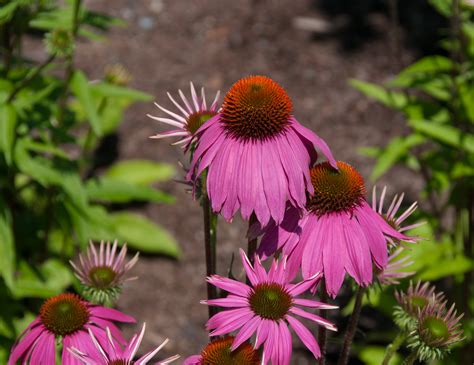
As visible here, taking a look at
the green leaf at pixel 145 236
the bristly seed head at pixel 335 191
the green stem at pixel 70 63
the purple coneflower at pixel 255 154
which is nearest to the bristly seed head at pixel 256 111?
the purple coneflower at pixel 255 154

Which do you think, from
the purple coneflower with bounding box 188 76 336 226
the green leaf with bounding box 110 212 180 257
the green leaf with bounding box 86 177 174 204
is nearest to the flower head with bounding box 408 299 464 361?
the purple coneflower with bounding box 188 76 336 226

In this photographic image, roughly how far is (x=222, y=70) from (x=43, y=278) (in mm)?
2209

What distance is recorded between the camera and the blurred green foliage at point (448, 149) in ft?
8.04

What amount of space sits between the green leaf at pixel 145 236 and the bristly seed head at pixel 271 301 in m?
2.45

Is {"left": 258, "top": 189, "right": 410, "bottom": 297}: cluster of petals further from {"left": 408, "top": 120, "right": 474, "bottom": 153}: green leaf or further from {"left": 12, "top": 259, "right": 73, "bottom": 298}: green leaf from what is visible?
{"left": 12, "top": 259, "right": 73, "bottom": 298}: green leaf

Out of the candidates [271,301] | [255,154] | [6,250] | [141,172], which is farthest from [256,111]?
[141,172]

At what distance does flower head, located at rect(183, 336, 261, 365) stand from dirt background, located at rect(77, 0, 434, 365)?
2.30 metres

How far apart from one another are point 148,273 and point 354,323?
7.79 feet

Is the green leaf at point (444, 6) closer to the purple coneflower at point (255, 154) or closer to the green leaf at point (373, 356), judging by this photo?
the green leaf at point (373, 356)

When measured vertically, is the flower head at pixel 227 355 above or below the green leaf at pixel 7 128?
above

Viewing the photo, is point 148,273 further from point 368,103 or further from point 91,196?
point 368,103

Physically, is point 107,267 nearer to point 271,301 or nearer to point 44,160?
point 271,301

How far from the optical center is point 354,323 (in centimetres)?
137

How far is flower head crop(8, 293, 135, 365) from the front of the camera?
127cm
